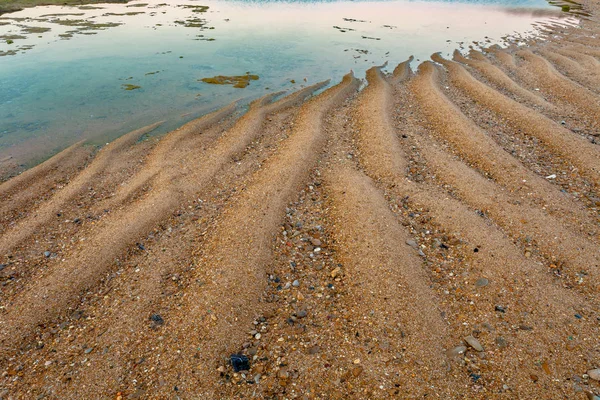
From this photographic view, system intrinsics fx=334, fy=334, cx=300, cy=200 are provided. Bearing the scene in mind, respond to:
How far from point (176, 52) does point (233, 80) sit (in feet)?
19.6

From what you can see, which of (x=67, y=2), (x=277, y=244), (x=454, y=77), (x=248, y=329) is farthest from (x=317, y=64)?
(x=67, y=2)

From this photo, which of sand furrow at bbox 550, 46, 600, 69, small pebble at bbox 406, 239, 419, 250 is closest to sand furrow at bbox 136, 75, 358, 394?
small pebble at bbox 406, 239, 419, 250

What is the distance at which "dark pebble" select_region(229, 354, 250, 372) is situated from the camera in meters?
4.22

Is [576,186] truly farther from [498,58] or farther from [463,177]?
[498,58]

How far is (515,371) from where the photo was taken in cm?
411

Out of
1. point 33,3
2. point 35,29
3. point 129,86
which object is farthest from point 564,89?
point 33,3

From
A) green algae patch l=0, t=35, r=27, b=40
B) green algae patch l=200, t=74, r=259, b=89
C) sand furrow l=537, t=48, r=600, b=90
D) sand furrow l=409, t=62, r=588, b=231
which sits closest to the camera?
sand furrow l=409, t=62, r=588, b=231

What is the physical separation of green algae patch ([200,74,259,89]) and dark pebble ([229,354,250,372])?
41.8 feet

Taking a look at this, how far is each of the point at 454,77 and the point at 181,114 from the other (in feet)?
39.4

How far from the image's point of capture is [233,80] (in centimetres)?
1546

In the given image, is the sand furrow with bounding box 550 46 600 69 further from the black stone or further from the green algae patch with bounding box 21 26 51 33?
the green algae patch with bounding box 21 26 51 33

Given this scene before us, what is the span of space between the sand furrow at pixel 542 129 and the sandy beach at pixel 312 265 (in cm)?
7

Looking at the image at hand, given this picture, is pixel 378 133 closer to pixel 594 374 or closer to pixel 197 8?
pixel 594 374

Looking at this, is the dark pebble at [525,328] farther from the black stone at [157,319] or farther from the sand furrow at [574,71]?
the sand furrow at [574,71]
